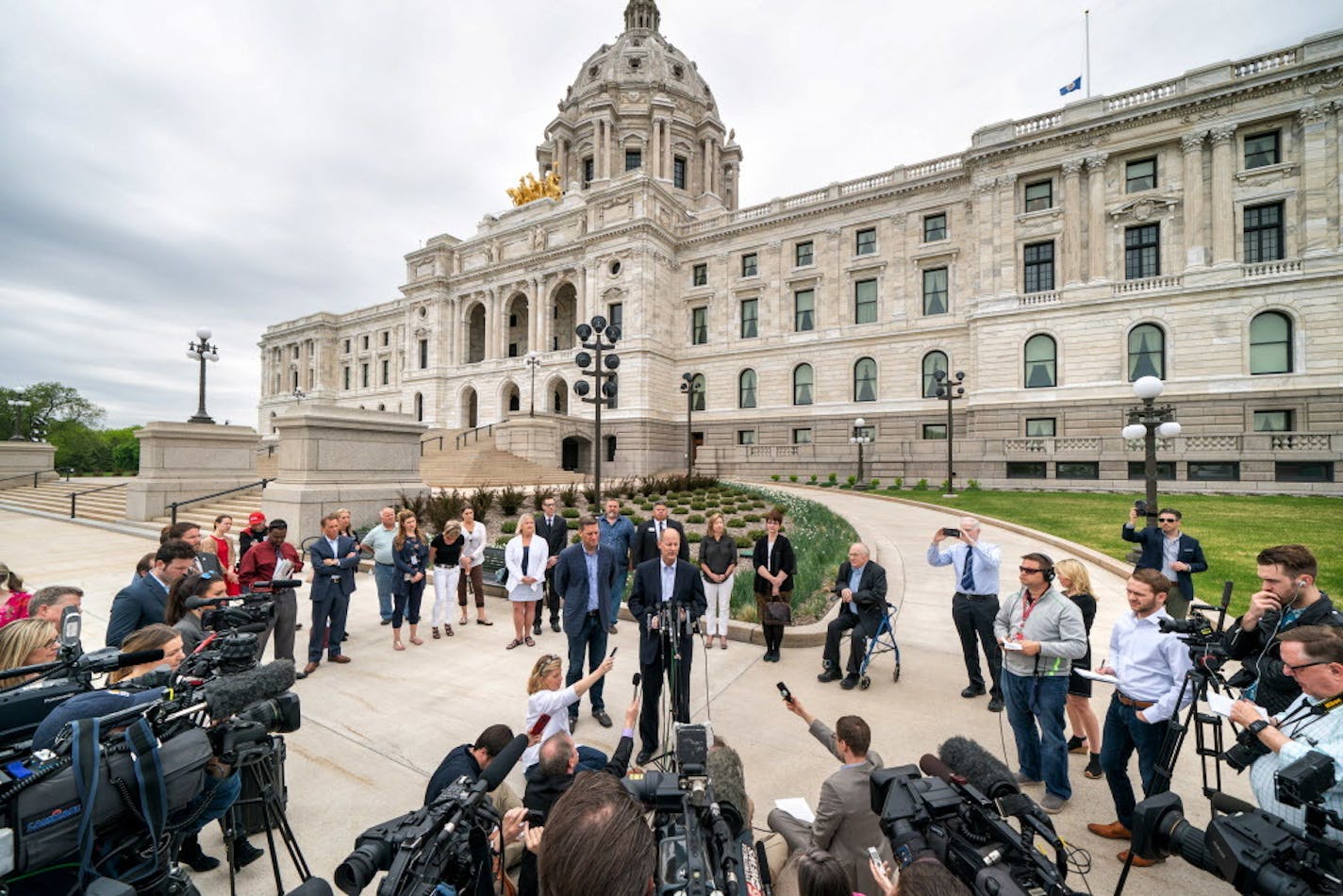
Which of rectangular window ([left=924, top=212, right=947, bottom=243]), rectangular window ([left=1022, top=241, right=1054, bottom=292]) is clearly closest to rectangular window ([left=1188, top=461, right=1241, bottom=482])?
rectangular window ([left=1022, top=241, right=1054, bottom=292])

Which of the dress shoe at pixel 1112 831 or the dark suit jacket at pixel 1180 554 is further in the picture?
the dark suit jacket at pixel 1180 554

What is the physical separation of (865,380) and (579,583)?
3173cm

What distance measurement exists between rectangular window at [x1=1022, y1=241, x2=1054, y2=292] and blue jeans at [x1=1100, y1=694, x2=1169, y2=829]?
30.9 m

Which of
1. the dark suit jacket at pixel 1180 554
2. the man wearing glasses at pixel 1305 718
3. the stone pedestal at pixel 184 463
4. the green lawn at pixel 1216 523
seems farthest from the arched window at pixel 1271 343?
the stone pedestal at pixel 184 463

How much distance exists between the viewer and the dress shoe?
3.64 meters

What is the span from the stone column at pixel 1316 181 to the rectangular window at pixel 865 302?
59.8 ft

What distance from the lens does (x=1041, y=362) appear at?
27.6 meters

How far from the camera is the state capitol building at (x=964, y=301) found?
23.2 m

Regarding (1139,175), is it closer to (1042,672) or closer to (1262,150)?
(1262,150)

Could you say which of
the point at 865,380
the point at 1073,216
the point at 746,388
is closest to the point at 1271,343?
the point at 1073,216

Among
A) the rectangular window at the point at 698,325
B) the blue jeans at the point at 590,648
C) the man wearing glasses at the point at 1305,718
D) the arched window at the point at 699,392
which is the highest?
the rectangular window at the point at 698,325

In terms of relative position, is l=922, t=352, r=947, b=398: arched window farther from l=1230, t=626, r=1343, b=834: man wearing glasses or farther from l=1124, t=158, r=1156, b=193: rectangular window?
l=1230, t=626, r=1343, b=834: man wearing glasses

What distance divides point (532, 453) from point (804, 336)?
63.2ft

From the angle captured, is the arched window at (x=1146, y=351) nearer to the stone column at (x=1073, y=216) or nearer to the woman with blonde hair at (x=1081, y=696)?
the stone column at (x=1073, y=216)
